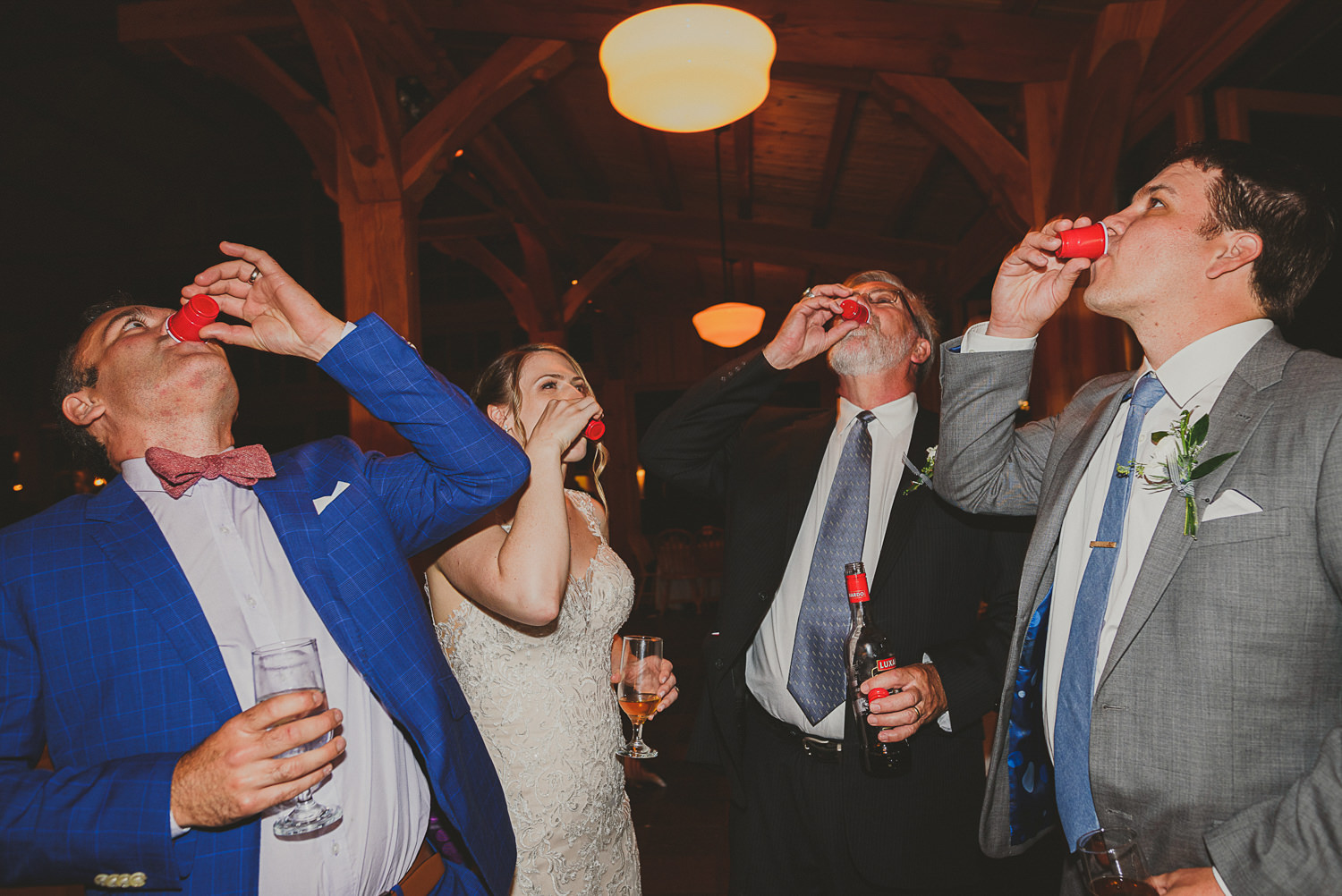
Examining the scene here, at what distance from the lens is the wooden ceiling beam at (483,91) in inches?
172

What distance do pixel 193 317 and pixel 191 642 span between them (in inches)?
23.6

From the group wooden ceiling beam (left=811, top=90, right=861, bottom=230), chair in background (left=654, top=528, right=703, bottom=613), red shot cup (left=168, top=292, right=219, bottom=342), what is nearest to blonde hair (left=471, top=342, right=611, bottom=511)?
red shot cup (left=168, top=292, right=219, bottom=342)

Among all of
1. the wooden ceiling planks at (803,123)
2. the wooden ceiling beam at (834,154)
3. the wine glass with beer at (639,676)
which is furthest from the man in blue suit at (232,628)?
the wooden ceiling beam at (834,154)

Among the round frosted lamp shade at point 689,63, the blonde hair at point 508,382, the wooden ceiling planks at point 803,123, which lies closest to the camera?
the blonde hair at point 508,382

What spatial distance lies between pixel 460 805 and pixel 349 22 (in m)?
3.83

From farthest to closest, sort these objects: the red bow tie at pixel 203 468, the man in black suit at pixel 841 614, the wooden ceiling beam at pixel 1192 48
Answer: the wooden ceiling beam at pixel 1192 48 → the man in black suit at pixel 841 614 → the red bow tie at pixel 203 468

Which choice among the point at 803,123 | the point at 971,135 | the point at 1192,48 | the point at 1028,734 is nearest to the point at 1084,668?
the point at 1028,734

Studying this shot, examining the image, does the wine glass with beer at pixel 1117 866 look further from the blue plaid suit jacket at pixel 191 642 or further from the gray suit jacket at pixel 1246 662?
the blue plaid suit jacket at pixel 191 642

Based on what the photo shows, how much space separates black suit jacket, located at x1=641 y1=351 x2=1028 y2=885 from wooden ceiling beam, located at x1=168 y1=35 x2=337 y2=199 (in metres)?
3.19

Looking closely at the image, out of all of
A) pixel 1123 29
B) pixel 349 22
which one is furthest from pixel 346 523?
pixel 1123 29

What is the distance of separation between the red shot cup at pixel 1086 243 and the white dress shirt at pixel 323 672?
59.1 inches

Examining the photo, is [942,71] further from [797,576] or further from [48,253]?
[48,253]

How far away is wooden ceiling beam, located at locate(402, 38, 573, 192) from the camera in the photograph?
4371 millimetres

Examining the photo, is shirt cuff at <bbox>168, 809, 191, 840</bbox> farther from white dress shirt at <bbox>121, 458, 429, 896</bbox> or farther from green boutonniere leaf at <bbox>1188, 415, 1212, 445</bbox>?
green boutonniere leaf at <bbox>1188, 415, 1212, 445</bbox>
